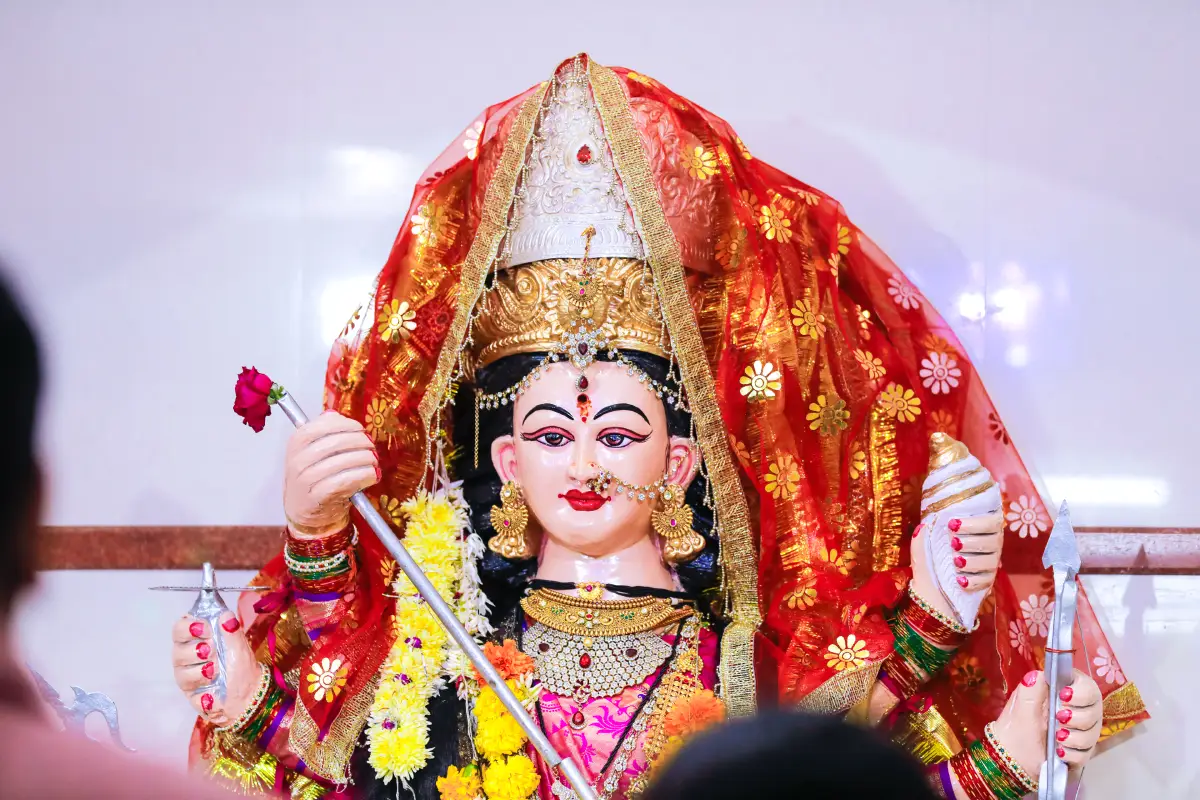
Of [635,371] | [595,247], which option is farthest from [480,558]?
[595,247]

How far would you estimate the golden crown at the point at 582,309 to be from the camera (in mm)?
2896

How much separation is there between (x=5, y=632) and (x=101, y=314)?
3.24 metres

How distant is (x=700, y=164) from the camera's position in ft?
9.70

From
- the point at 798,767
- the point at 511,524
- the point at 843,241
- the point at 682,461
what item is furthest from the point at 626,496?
the point at 798,767

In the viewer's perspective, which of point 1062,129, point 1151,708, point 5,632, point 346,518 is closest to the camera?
point 5,632

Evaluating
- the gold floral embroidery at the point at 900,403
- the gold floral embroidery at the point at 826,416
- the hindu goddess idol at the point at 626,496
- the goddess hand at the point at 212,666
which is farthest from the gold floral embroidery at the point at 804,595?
the goddess hand at the point at 212,666

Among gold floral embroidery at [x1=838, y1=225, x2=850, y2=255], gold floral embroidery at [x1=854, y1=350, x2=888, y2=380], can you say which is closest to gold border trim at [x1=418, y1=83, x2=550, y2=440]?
gold floral embroidery at [x1=838, y1=225, x2=850, y2=255]

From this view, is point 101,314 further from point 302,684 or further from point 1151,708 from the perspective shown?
point 1151,708

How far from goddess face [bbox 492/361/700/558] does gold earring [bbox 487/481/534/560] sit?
0.06 meters

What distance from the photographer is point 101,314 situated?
3.96m

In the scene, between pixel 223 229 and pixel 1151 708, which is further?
pixel 223 229

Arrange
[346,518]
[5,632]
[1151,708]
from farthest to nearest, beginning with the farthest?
[1151,708] → [346,518] → [5,632]

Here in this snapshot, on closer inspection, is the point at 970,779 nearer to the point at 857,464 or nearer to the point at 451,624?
the point at 857,464

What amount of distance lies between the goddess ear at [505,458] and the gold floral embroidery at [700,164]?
0.77 m
